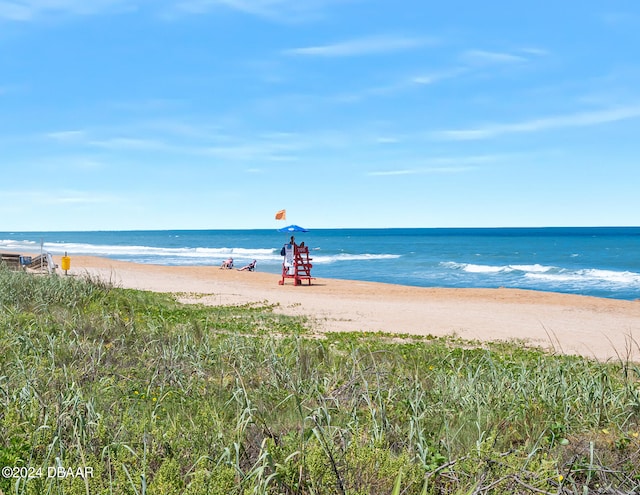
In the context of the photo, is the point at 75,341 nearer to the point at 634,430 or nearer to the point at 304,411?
the point at 304,411

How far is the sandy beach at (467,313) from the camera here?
1248cm

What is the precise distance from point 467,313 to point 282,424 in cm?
1284

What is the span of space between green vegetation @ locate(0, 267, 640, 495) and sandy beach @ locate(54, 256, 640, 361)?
172 inches

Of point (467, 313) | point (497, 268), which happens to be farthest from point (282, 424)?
point (497, 268)

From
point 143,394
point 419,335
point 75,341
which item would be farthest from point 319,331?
point 143,394

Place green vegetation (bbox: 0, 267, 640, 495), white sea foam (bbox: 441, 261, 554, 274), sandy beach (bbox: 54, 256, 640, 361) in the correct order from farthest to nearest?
white sea foam (bbox: 441, 261, 554, 274)
sandy beach (bbox: 54, 256, 640, 361)
green vegetation (bbox: 0, 267, 640, 495)

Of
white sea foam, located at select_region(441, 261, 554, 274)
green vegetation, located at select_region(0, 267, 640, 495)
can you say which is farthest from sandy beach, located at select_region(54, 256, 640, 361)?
white sea foam, located at select_region(441, 261, 554, 274)

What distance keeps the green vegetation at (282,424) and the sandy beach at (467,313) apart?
4.36 meters

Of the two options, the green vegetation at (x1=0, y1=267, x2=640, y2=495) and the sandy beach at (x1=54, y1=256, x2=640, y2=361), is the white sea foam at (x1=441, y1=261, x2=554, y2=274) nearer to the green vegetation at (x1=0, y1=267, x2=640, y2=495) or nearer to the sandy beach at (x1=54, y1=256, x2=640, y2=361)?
the sandy beach at (x1=54, y1=256, x2=640, y2=361)

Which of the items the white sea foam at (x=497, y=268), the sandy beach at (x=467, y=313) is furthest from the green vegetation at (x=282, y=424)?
the white sea foam at (x=497, y=268)

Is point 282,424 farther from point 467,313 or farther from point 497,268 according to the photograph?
point 497,268

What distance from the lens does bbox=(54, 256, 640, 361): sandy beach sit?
1248 centimetres

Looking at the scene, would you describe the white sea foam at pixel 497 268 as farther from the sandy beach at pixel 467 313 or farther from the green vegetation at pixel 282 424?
the green vegetation at pixel 282 424

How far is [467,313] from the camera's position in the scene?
53.8ft
